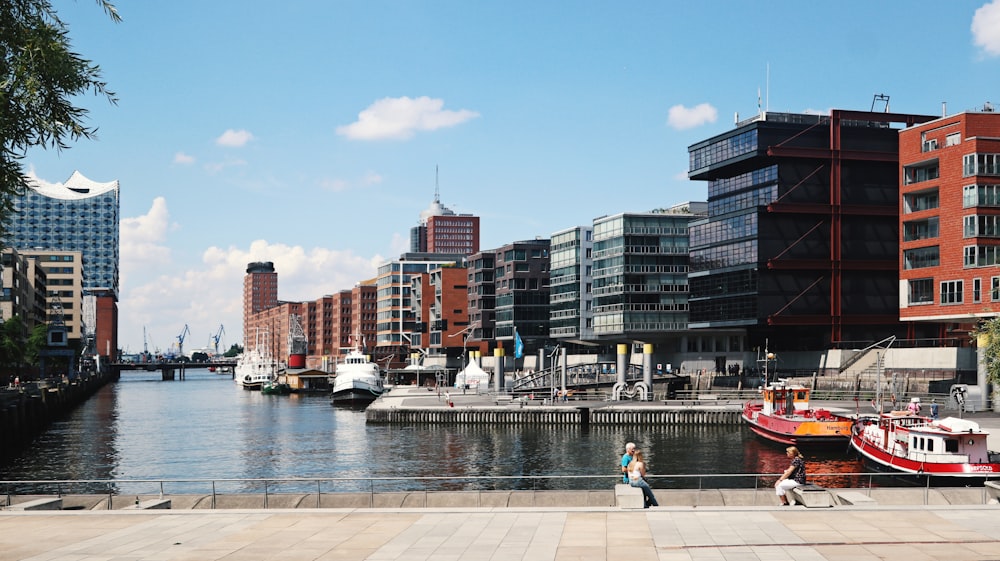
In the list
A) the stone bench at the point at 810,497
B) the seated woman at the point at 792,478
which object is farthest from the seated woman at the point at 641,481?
the stone bench at the point at 810,497

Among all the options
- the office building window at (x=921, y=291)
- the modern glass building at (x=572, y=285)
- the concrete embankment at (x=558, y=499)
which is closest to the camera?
the concrete embankment at (x=558, y=499)

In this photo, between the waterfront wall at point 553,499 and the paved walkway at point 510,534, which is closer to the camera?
the paved walkway at point 510,534

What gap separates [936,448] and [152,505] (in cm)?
4226

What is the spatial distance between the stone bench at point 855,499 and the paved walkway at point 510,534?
94 cm

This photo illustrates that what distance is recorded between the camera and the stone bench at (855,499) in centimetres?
3419

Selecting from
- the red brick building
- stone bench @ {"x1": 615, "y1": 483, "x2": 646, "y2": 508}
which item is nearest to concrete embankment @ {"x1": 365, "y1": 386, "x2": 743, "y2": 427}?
the red brick building

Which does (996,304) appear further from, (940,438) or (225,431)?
(225,431)

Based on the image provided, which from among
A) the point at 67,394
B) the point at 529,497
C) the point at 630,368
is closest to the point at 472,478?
the point at 529,497

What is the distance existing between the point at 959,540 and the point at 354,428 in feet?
308

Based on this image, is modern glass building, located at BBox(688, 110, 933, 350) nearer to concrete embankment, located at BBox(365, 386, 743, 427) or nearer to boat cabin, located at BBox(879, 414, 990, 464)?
concrete embankment, located at BBox(365, 386, 743, 427)

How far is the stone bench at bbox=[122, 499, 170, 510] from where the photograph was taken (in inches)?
1425

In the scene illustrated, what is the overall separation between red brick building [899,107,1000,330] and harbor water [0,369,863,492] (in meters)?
25.4

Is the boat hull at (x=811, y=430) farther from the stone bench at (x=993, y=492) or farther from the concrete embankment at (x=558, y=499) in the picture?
the stone bench at (x=993, y=492)

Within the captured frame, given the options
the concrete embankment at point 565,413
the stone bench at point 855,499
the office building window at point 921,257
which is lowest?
the concrete embankment at point 565,413
